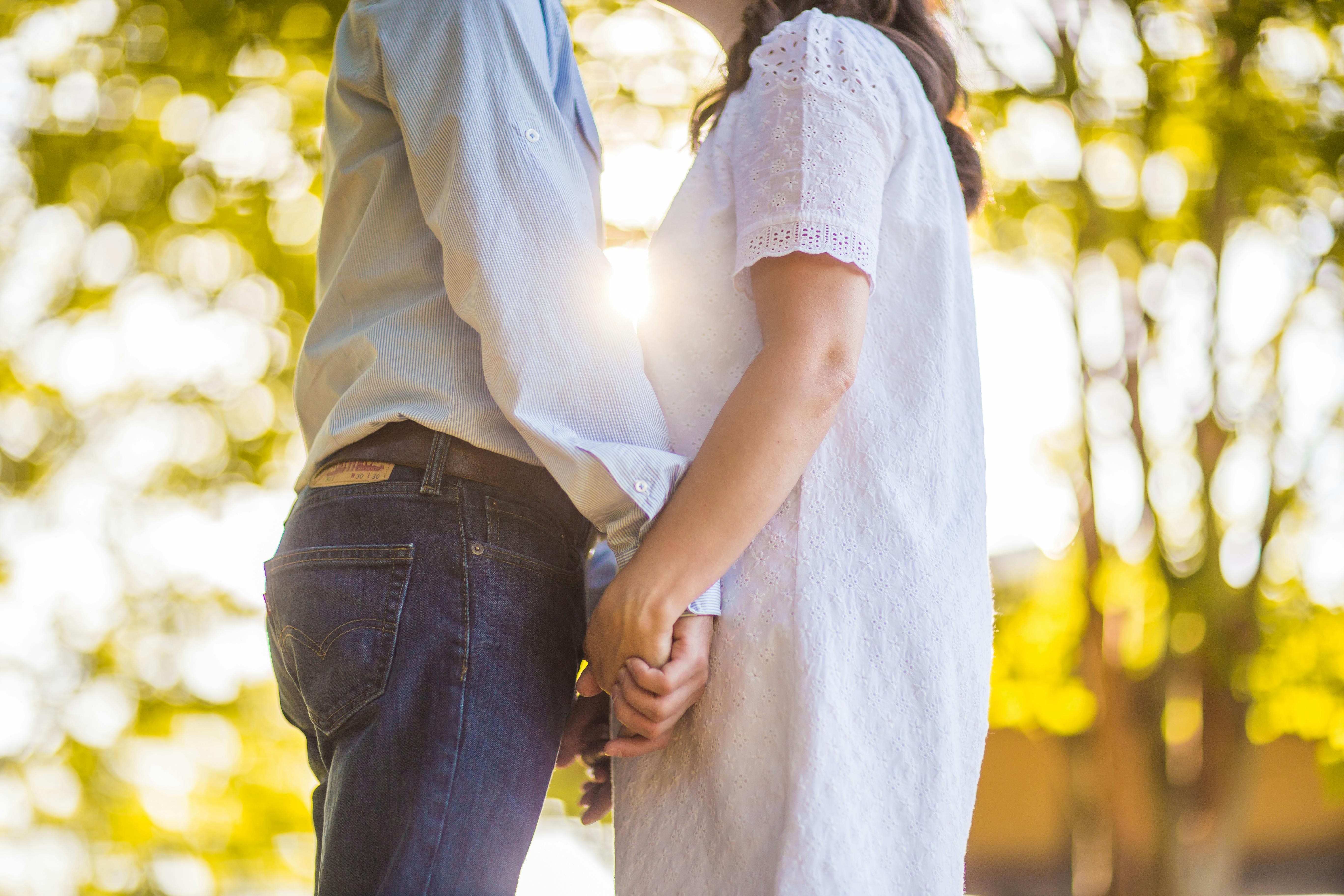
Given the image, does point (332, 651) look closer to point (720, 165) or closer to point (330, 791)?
point (330, 791)

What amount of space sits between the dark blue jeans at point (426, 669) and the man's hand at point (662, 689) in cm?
8

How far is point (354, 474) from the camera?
1.14 meters

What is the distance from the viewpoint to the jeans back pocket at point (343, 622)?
104 centimetres

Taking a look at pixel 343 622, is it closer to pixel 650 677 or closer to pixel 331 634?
pixel 331 634

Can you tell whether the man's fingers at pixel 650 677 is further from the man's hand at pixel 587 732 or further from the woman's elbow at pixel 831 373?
the woman's elbow at pixel 831 373

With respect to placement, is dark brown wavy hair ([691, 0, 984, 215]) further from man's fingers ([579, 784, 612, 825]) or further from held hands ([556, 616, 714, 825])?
man's fingers ([579, 784, 612, 825])

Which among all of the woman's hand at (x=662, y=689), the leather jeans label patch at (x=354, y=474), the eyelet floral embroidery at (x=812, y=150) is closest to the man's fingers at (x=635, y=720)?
A: the woman's hand at (x=662, y=689)

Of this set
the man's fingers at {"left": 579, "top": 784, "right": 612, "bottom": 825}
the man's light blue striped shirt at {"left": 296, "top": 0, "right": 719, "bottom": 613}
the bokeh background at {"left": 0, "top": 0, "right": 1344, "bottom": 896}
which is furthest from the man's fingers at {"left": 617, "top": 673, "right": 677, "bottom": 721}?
the bokeh background at {"left": 0, "top": 0, "right": 1344, "bottom": 896}

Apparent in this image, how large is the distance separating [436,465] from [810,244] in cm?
49

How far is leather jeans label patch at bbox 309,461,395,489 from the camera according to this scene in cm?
112

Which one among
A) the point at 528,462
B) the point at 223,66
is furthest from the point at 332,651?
the point at 223,66

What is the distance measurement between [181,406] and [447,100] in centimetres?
556

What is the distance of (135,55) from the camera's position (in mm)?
5246

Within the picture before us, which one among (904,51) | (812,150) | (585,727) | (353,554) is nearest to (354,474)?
(353,554)
